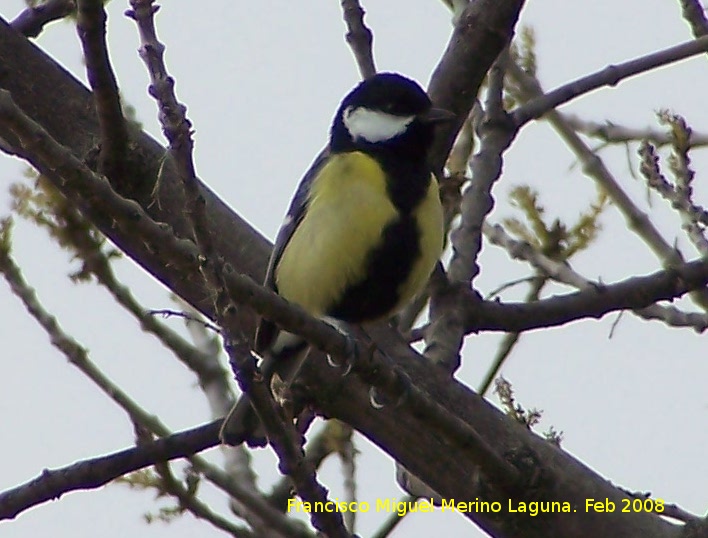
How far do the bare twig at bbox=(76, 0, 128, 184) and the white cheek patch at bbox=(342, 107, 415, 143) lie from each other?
81 centimetres

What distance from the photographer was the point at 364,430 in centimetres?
242

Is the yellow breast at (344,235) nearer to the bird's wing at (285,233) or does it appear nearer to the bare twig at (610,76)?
the bird's wing at (285,233)

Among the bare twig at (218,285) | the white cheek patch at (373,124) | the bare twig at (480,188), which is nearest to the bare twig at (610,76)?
the bare twig at (480,188)

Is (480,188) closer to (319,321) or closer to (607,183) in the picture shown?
(607,183)

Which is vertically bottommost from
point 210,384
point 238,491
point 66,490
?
point 66,490

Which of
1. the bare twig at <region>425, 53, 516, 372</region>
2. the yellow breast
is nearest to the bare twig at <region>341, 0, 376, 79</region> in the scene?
the bare twig at <region>425, 53, 516, 372</region>

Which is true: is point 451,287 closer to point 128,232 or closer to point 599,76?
point 599,76

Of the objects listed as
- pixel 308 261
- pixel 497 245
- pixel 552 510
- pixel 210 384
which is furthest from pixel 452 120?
pixel 552 510

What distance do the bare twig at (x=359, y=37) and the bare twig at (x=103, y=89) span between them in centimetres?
98

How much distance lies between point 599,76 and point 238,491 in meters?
1.37

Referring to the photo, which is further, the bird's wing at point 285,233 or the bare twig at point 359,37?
the bare twig at point 359,37

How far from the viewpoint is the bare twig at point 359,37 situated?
10.3ft

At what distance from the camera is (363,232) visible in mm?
2645

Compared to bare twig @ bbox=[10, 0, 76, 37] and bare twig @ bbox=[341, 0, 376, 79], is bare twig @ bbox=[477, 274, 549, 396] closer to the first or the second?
bare twig @ bbox=[341, 0, 376, 79]
